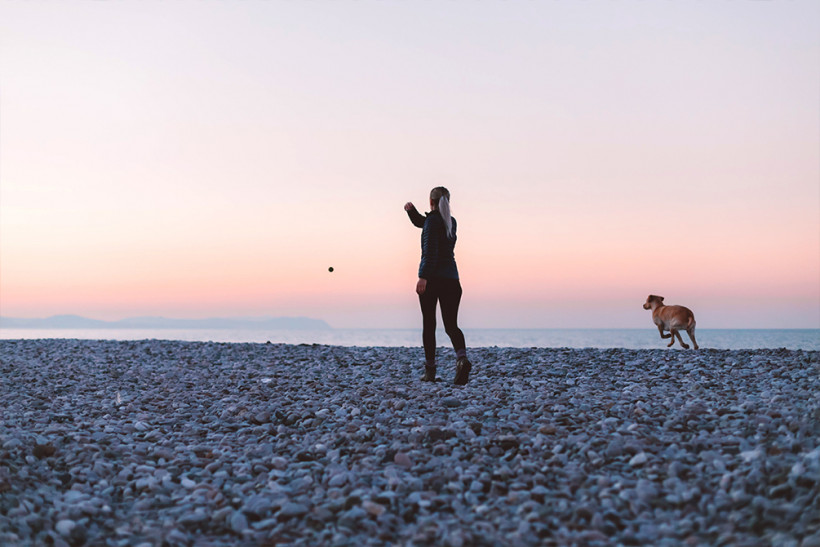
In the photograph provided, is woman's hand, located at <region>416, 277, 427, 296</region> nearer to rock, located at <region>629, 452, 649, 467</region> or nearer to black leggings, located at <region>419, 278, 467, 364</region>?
black leggings, located at <region>419, 278, 467, 364</region>

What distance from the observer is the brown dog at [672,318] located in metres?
15.6

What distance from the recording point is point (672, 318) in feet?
52.0

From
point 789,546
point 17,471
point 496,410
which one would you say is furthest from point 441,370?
point 789,546

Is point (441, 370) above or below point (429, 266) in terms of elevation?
below

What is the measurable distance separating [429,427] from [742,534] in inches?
124

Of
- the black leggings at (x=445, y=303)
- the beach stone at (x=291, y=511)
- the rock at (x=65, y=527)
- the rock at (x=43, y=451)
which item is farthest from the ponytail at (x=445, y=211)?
the rock at (x=65, y=527)

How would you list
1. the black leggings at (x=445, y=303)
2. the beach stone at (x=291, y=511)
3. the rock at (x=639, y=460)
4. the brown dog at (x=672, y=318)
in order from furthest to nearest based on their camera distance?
the brown dog at (x=672, y=318), the black leggings at (x=445, y=303), the rock at (x=639, y=460), the beach stone at (x=291, y=511)

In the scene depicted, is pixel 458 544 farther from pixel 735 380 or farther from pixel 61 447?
pixel 735 380

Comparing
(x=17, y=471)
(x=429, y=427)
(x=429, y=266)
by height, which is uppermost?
(x=429, y=266)

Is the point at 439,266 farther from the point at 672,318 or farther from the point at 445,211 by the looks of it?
the point at 672,318

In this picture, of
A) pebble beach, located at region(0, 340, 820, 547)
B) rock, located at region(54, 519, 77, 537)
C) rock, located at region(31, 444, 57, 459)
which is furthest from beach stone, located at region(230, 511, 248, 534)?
rock, located at region(31, 444, 57, 459)

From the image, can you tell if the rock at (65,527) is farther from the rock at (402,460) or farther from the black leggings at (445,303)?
the black leggings at (445,303)

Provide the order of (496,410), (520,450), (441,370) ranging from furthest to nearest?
(441,370), (496,410), (520,450)

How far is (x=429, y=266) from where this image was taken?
9492 mm
